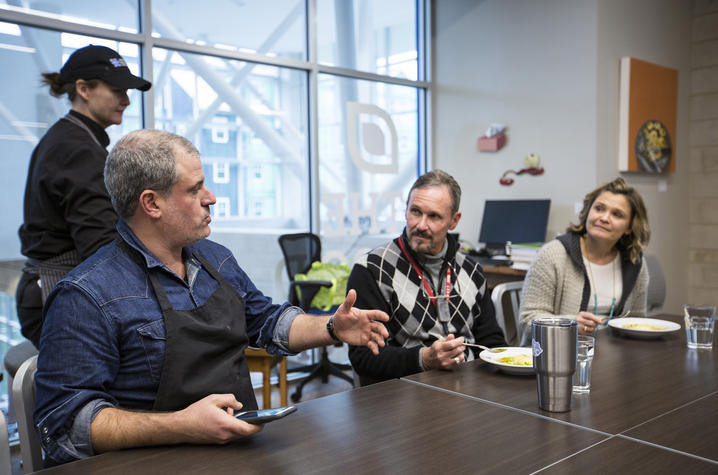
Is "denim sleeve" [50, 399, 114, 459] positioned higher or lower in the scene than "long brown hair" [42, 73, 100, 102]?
lower

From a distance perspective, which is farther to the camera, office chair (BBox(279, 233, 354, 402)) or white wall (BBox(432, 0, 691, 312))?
white wall (BBox(432, 0, 691, 312))

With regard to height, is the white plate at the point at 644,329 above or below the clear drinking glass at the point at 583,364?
below

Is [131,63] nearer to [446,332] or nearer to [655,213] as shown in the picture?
[446,332]

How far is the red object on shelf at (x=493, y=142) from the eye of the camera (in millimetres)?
4824

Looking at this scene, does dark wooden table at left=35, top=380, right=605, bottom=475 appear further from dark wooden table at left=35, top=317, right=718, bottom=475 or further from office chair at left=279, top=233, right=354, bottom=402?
office chair at left=279, top=233, right=354, bottom=402

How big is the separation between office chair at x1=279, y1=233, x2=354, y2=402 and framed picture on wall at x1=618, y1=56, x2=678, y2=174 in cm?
237

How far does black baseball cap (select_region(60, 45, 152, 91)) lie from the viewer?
6.81ft

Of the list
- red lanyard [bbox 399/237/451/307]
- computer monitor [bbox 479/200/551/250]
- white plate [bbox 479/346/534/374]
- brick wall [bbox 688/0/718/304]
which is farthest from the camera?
brick wall [bbox 688/0/718/304]

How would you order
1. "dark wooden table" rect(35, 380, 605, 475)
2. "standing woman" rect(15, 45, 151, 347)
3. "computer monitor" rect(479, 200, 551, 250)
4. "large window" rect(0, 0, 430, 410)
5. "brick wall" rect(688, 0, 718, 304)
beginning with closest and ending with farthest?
"dark wooden table" rect(35, 380, 605, 475)
"standing woman" rect(15, 45, 151, 347)
"large window" rect(0, 0, 430, 410)
"computer monitor" rect(479, 200, 551, 250)
"brick wall" rect(688, 0, 718, 304)

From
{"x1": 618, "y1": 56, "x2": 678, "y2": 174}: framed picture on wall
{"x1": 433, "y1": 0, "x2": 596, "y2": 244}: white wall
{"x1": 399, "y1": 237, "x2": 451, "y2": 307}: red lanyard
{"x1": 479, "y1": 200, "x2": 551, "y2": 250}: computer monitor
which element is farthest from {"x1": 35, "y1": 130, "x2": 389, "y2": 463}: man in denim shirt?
{"x1": 618, "y1": 56, "x2": 678, "y2": 174}: framed picture on wall

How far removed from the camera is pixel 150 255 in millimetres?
1386

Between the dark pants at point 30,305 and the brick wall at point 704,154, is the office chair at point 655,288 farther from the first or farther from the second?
the dark pants at point 30,305

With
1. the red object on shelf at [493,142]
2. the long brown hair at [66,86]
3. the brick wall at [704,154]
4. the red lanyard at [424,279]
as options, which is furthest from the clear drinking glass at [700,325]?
the brick wall at [704,154]

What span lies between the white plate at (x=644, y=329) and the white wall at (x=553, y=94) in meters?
2.32
